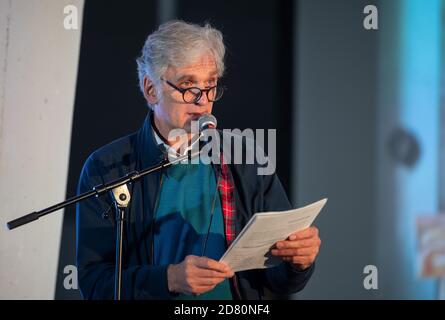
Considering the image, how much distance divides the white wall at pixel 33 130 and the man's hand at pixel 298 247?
1.37 meters

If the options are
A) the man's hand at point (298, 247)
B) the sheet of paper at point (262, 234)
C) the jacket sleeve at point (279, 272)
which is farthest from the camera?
the jacket sleeve at point (279, 272)

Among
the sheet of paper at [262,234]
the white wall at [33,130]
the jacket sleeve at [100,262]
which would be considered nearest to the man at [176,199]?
the jacket sleeve at [100,262]

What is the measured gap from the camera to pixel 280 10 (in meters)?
3.51

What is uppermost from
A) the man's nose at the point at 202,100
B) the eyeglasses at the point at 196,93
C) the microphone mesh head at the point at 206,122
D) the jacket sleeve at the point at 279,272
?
the eyeglasses at the point at 196,93

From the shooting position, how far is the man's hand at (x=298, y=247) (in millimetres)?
2113

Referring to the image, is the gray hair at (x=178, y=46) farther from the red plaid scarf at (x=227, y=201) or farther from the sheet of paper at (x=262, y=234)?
the sheet of paper at (x=262, y=234)

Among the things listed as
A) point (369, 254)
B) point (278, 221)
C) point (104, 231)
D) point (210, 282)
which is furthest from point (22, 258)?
point (369, 254)

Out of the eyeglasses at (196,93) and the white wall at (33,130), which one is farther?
the white wall at (33,130)

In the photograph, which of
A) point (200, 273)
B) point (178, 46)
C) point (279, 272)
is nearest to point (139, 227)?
point (200, 273)

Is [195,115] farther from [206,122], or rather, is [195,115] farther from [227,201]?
[227,201]

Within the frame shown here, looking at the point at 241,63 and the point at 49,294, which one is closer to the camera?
the point at 49,294

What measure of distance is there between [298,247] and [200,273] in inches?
12.8
